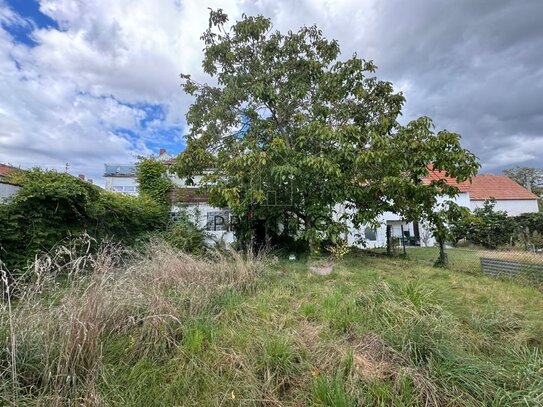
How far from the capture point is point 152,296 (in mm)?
3607

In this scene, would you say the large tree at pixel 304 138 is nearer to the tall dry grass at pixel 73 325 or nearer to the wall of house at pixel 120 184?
the tall dry grass at pixel 73 325

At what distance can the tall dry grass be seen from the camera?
2439mm

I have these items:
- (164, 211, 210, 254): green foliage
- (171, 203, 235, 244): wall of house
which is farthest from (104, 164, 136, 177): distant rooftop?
(164, 211, 210, 254): green foliage

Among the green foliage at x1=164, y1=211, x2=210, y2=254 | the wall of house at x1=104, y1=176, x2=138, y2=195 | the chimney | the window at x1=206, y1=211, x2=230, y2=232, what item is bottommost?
the green foliage at x1=164, y1=211, x2=210, y2=254

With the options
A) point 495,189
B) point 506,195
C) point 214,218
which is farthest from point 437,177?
point 506,195

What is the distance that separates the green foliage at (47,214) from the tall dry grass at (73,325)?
3768 mm

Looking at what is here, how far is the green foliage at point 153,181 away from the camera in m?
14.2

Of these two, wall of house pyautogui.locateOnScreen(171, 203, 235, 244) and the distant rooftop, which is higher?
the distant rooftop

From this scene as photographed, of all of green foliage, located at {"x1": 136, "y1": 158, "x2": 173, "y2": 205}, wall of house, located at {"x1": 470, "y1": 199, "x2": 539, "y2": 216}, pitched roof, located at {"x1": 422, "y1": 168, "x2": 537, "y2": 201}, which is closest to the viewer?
green foliage, located at {"x1": 136, "y1": 158, "x2": 173, "y2": 205}

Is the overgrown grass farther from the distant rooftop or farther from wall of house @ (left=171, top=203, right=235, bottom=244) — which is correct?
the distant rooftop

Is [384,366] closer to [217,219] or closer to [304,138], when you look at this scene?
[304,138]

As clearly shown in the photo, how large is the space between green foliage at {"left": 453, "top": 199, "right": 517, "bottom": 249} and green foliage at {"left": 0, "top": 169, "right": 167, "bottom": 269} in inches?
703

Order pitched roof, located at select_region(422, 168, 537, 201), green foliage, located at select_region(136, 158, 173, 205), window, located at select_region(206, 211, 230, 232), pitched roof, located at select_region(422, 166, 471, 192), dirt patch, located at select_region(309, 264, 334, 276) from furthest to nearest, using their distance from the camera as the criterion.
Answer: pitched roof, located at select_region(422, 168, 537, 201) < window, located at select_region(206, 211, 230, 232) < green foliage, located at select_region(136, 158, 173, 205) < pitched roof, located at select_region(422, 166, 471, 192) < dirt patch, located at select_region(309, 264, 334, 276)

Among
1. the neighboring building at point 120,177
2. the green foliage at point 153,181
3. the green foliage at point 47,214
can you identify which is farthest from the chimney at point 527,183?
the green foliage at point 47,214
